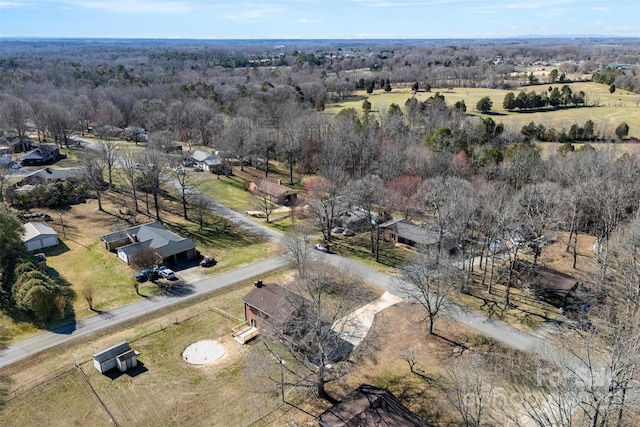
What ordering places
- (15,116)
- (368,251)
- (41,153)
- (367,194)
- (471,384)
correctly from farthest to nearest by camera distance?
(15,116)
(41,153)
(367,194)
(368,251)
(471,384)

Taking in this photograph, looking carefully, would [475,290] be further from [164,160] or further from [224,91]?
[224,91]

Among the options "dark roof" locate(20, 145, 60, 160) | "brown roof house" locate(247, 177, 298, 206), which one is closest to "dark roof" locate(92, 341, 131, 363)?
"brown roof house" locate(247, 177, 298, 206)

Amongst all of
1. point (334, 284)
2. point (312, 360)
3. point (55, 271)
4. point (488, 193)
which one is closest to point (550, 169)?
point (488, 193)

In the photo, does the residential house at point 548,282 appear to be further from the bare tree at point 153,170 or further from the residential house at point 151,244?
the bare tree at point 153,170

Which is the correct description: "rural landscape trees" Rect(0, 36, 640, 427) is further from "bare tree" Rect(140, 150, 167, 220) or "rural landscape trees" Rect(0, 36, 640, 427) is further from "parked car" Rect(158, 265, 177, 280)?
"parked car" Rect(158, 265, 177, 280)

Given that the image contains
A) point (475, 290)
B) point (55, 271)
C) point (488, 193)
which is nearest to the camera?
point (475, 290)

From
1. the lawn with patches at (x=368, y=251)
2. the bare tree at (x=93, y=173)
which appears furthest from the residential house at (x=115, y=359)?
the bare tree at (x=93, y=173)

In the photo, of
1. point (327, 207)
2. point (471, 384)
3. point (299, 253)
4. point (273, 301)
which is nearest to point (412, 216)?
point (327, 207)

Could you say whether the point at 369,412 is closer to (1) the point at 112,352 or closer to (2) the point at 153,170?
(1) the point at 112,352
